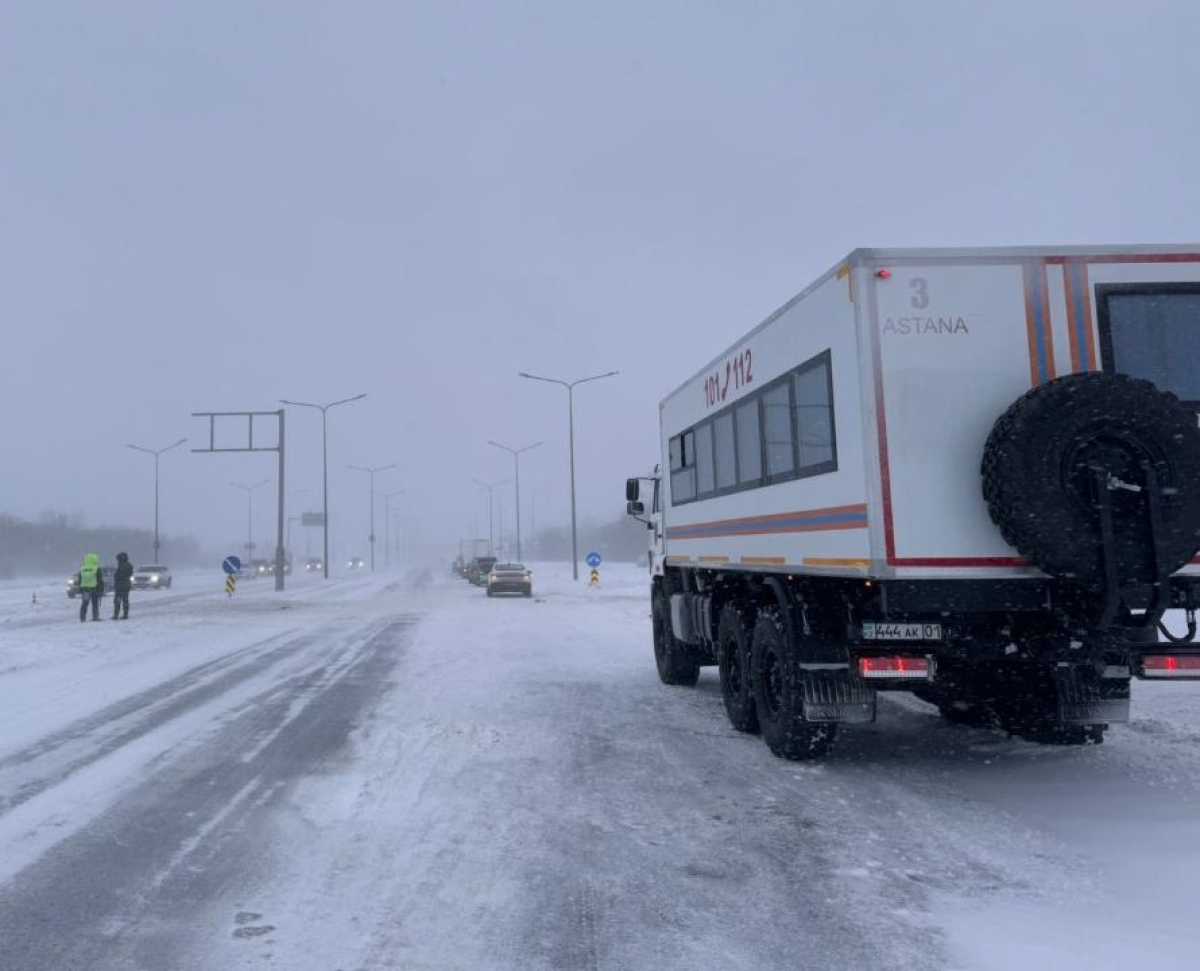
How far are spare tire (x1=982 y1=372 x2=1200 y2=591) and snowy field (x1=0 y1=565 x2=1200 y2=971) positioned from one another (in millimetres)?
1597

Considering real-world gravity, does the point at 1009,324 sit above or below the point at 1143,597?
above

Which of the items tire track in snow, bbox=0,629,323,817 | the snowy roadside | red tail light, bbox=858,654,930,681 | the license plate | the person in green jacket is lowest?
the snowy roadside

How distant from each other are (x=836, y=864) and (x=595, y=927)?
1.51 metres

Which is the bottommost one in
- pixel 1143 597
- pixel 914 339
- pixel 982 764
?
pixel 982 764

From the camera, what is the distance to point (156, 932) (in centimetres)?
454

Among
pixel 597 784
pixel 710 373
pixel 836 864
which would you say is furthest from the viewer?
pixel 710 373

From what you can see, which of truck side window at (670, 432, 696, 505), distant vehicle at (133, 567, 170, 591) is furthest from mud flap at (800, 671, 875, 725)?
distant vehicle at (133, 567, 170, 591)

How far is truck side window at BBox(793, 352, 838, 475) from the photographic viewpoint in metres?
7.04

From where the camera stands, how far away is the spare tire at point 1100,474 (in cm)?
606

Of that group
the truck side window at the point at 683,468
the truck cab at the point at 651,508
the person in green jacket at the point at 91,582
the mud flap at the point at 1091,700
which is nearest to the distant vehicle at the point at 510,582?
the person in green jacket at the point at 91,582

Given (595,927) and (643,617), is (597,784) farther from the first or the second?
(643,617)

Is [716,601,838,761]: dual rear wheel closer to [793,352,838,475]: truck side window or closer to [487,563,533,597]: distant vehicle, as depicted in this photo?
[793,352,838,475]: truck side window

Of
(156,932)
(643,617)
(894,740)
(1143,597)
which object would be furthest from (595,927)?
(643,617)

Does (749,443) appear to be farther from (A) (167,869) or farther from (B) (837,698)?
(A) (167,869)
